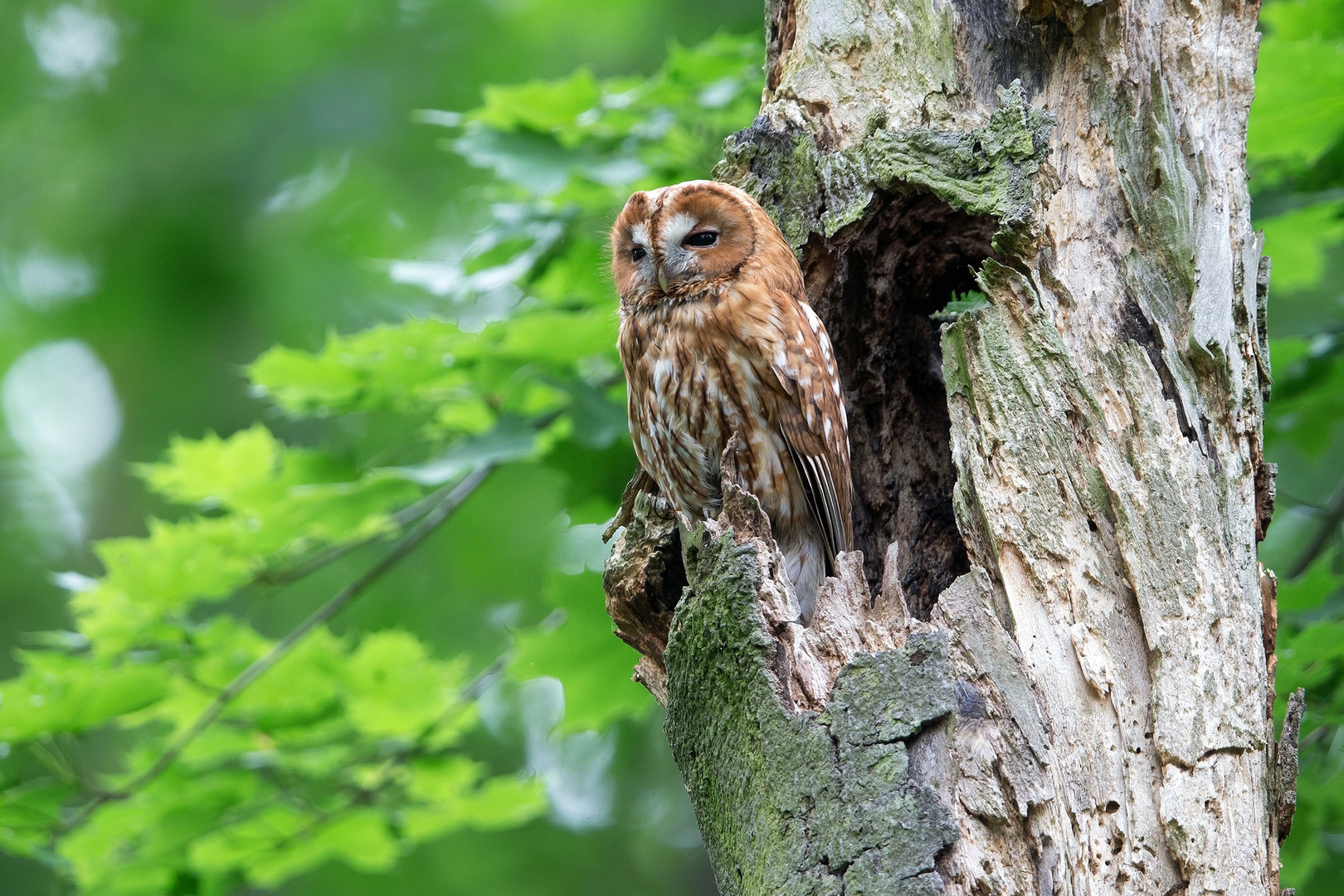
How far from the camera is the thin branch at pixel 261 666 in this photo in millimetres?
3184

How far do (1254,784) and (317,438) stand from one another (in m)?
5.13

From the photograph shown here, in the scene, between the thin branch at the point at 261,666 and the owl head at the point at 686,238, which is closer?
the owl head at the point at 686,238

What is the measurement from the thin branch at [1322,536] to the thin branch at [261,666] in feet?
8.13

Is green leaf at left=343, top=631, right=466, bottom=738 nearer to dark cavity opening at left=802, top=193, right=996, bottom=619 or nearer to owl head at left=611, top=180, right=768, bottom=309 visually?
owl head at left=611, top=180, right=768, bottom=309

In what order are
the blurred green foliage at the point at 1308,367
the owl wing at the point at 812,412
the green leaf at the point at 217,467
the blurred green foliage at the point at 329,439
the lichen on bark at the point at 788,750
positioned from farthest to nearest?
the green leaf at the point at 217,467 < the blurred green foliage at the point at 329,439 < the blurred green foliage at the point at 1308,367 < the owl wing at the point at 812,412 < the lichen on bark at the point at 788,750

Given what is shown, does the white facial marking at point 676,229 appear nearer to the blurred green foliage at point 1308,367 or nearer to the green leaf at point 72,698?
the blurred green foliage at point 1308,367

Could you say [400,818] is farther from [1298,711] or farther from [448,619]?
[1298,711]

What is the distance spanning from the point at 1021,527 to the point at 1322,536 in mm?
1940

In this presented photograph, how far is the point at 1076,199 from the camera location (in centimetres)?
233

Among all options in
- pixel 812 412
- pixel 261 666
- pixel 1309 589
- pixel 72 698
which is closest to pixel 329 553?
pixel 261 666

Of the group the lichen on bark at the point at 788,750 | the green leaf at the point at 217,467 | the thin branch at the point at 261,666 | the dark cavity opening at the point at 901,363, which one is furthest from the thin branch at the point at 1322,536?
the green leaf at the point at 217,467

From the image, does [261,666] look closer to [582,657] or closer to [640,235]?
[582,657]

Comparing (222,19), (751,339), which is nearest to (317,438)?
(222,19)

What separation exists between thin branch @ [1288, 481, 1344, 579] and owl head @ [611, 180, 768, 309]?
198 centimetres
